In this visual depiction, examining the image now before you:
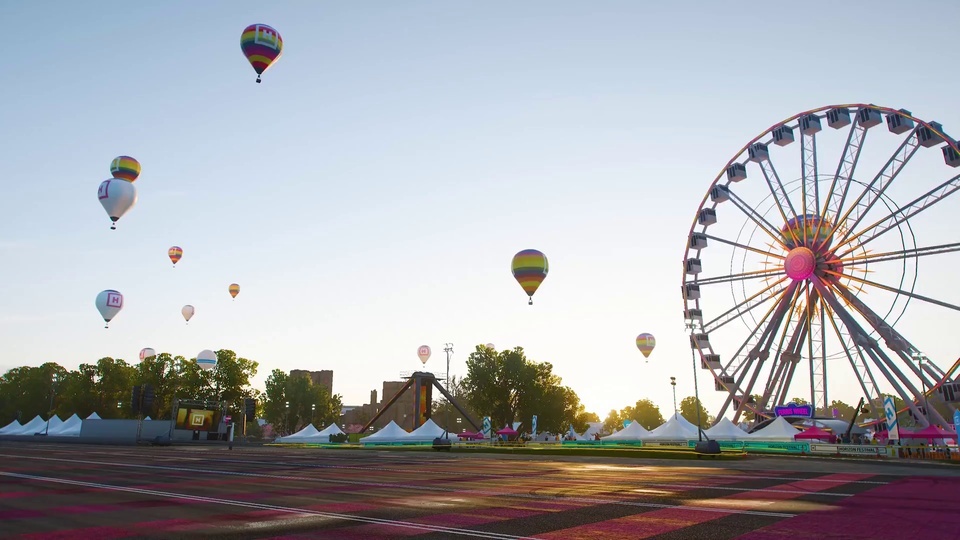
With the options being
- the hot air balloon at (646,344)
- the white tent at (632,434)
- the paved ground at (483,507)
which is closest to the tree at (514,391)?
the hot air balloon at (646,344)

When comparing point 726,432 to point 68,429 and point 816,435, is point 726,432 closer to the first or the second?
point 816,435

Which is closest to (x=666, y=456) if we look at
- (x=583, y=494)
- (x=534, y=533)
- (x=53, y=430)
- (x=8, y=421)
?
(x=583, y=494)

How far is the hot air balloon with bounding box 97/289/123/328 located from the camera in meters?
62.8

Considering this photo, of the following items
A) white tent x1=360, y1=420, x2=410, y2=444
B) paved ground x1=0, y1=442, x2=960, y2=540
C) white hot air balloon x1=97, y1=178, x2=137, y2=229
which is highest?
white hot air balloon x1=97, y1=178, x2=137, y2=229

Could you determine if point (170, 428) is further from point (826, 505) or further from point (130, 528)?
point (826, 505)

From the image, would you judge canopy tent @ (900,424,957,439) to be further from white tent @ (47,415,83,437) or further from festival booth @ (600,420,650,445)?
white tent @ (47,415,83,437)

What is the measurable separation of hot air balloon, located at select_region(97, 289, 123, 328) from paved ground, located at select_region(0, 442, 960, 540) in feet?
160

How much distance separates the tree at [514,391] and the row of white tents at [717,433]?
40.9m

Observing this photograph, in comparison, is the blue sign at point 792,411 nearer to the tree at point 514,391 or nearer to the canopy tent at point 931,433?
the canopy tent at point 931,433

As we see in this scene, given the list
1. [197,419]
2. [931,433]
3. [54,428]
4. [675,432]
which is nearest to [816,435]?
[931,433]

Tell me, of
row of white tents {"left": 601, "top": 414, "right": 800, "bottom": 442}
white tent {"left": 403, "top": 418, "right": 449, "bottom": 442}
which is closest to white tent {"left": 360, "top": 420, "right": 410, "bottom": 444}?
white tent {"left": 403, "top": 418, "right": 449, "bottom": 442}

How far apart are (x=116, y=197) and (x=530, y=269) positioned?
33979mm

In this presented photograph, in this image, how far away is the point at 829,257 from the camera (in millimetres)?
51938

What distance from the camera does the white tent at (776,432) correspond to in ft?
161
